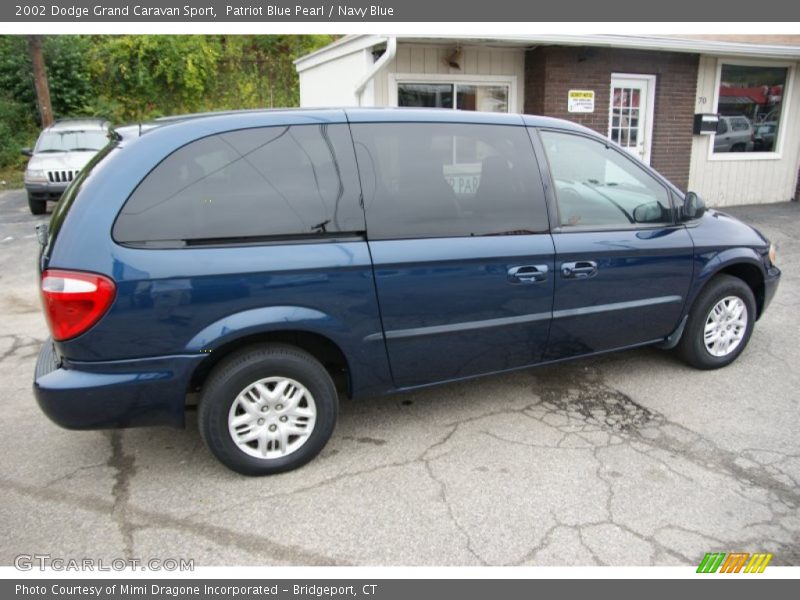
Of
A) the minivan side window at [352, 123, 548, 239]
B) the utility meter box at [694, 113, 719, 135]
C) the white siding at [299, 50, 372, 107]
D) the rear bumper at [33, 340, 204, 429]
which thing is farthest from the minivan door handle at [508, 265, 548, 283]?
the utility meter box at [694, 113, 719, 135]

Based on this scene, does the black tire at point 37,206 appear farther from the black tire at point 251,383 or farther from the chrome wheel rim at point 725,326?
the chrome wheel rim at point 725,326

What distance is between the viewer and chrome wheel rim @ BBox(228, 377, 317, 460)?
2.96 metres

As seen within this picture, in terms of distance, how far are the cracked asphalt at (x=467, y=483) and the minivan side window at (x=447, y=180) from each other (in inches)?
48.4

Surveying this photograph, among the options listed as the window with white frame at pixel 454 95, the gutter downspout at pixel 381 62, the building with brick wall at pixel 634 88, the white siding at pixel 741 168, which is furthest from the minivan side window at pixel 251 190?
the white siding at pixel 741 168

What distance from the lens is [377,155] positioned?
3.12m

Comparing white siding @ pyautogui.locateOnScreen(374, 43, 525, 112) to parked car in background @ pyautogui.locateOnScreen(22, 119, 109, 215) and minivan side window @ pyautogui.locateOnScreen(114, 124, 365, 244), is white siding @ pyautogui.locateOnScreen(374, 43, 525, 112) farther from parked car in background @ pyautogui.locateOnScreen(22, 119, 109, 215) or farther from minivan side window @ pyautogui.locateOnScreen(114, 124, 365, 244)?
minivan side window @ pyautogui.locateOnScreen(114, 124, 365, 244)

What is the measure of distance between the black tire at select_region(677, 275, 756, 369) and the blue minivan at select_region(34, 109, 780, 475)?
1.48 ft

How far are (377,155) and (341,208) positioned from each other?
1.20ft

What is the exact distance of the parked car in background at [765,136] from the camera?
11.6 m

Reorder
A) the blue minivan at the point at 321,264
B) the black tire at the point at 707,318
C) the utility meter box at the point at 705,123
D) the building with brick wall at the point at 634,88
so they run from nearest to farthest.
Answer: the blue minivan at the point at 321,264 → the black tire at the point at 707,318 → the building with brick wall at the point at 634,88 → the utility meter box at the point at 705,123

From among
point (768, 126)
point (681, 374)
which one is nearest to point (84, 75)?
point (768, 126)

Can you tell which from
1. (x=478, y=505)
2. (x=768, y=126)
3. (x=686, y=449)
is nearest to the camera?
(x=478, y=505)

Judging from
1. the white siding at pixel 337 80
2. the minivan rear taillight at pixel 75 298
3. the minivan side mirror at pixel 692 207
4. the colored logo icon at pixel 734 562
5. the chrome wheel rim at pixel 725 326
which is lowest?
the colored logo icon at pixel 734 562
